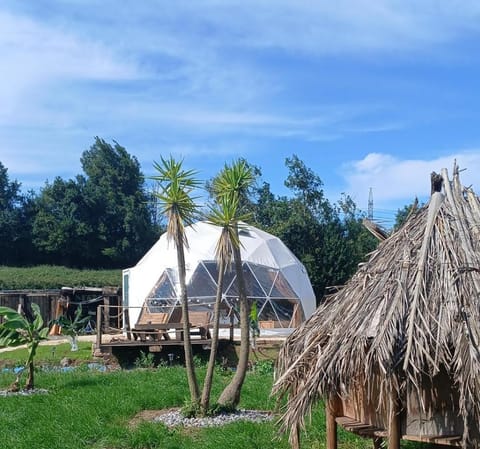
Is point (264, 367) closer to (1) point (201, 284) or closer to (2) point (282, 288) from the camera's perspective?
(1) point (201, 284)

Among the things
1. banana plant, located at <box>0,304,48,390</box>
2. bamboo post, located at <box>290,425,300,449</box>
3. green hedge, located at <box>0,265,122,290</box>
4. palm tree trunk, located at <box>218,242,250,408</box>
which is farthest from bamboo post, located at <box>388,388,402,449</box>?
green hedge, located at <box>0,265,122,290</box>

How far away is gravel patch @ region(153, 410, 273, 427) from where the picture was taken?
409 inches

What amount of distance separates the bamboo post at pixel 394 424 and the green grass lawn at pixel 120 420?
59.3 inches

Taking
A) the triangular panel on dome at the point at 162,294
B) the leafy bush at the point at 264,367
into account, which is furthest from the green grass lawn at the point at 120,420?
the triangular panel on dome at the point at 162,294

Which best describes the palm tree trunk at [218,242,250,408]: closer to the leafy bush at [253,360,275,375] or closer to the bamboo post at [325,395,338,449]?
the bamboo post at [325,395,338,449]

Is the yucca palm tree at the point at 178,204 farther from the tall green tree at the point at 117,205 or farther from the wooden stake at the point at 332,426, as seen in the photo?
the tall green tree at the point at 117,205

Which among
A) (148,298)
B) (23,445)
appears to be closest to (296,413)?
(23,445)

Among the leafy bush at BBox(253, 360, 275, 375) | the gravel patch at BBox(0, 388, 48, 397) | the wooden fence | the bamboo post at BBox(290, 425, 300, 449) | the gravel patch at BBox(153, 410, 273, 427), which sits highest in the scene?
the wooden fence

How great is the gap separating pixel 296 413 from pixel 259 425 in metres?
2.87

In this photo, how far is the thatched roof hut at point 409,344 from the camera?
655 cm

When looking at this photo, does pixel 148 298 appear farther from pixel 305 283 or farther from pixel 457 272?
pixel 457 272

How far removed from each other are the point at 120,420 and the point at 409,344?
5538 millimetres

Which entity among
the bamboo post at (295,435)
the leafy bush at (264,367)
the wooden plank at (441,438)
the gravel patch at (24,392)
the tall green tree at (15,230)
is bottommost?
the gravel patch at (24,392)

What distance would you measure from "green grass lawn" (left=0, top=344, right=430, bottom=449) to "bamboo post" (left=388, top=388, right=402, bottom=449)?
151 cm
